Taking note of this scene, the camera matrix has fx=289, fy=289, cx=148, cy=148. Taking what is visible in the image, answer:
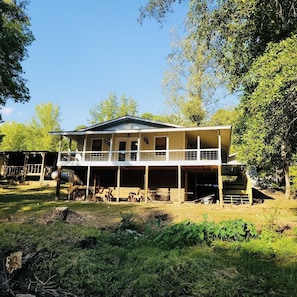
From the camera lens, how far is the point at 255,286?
516 cm

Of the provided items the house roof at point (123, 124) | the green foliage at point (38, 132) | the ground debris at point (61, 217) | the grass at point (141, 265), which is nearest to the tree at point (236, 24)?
the grass at point (141, 265)

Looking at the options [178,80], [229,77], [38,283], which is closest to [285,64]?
[229,77]

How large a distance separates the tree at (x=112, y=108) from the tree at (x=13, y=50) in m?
19.6

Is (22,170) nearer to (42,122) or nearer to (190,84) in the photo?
(42,122)

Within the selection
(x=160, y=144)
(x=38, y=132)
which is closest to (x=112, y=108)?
(x=38, y=132)

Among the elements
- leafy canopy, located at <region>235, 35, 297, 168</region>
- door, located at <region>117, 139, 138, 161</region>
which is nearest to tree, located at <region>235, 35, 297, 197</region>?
leafy canopy, located at <region>235, 35, 297, 168</region>

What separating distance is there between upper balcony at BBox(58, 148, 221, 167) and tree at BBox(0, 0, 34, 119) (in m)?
5.14

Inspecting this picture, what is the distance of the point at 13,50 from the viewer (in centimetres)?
1725

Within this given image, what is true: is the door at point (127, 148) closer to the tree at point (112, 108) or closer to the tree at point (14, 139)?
the tree at point (112, 108)

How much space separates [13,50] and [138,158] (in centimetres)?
993

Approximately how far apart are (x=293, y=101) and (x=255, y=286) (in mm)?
5225

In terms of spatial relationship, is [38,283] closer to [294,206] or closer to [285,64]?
[285,64]

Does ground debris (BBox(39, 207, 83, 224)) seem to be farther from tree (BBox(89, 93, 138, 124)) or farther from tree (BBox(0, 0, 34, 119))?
tree (BBox(89, 93, 138, 124))

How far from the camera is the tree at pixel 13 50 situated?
16.3 meters
